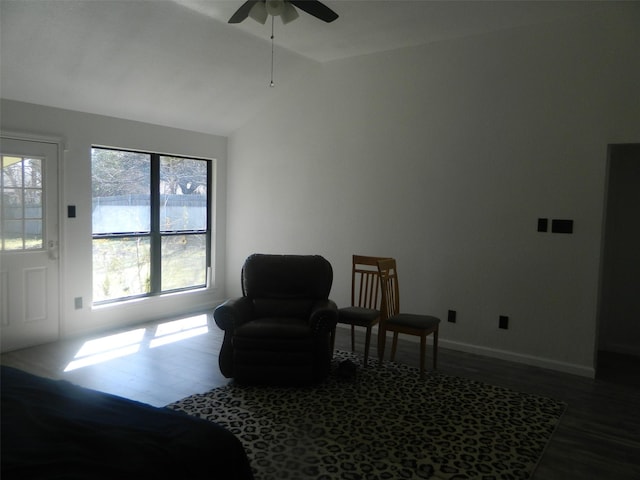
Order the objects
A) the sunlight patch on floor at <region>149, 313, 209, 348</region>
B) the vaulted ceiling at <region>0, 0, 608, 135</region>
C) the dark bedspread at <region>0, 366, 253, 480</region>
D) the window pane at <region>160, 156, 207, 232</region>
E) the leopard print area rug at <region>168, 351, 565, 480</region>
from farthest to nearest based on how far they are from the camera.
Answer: the window pane at <region>160, 156, 207, 232</region>
the sunlight patch on floor at <region>149, 313, 209, 348</region>
the vaulted ceiling at <region>0, 0, 608, 135</region>
the leopard print area rug at <region>168, 351, 565, 480</region>
the dark bedspread at <region>0, 366, 253, 480</region>

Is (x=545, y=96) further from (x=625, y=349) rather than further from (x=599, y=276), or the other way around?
(x=625, y=349)

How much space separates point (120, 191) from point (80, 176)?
591mm

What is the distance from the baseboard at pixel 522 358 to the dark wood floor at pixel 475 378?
0.08 meters

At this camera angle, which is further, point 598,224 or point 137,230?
point 137,230

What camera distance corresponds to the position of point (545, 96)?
166 inches

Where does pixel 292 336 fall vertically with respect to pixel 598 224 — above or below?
below

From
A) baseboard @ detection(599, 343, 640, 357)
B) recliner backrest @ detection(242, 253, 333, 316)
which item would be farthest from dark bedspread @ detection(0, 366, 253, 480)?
baseboard @ detection(599, 343, 640, 357)

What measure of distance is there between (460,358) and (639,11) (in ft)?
10.5

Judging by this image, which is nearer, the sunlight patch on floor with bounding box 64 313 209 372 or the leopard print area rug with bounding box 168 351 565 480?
the leopard print area rug with bounding box 168 351 565 480

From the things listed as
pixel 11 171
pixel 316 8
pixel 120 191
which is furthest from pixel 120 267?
pixel 316 8

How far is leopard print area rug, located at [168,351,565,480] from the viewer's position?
264cm

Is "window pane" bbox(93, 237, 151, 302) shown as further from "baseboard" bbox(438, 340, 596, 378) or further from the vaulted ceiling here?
"baseboard" bbox(438, 340, 596, 378)

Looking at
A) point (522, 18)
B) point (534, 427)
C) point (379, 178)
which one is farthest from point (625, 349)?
point (522, 18)

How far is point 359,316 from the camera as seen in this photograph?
4.21 m
